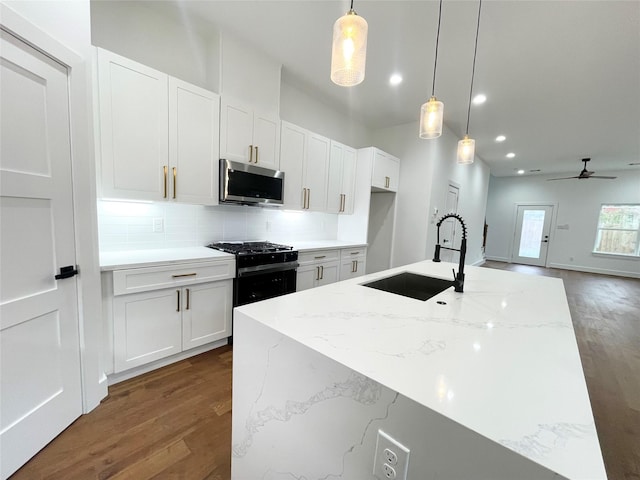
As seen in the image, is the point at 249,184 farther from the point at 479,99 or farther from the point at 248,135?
the point at 479,99

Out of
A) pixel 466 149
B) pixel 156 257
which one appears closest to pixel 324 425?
pixel 156 257

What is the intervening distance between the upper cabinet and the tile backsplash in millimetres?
306

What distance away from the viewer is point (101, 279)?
5.72 ft

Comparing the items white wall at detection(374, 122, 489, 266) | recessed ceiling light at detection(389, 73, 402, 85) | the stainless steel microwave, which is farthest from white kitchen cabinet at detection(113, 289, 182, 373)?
white wall at detection(374, 122, 489, 266)

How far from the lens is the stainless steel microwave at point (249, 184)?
2.47m

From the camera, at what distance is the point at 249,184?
2619 millimetres

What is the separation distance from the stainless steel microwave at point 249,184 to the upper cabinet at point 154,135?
10 centimetres

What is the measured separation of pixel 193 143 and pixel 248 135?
0.56 m

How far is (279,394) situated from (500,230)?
1029cm

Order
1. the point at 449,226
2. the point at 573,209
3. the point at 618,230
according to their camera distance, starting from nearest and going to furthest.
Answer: the point at 449,226
the point at 618,230
the point at 573,209

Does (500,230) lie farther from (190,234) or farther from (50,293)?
(50,293)

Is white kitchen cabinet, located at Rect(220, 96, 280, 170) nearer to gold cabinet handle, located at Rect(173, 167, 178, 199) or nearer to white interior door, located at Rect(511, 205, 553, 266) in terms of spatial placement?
gold cabinet handle, located at Rect(173, 167, 178, 199)

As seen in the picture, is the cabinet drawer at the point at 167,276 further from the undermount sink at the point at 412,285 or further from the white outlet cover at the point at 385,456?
the white outlet cover at the point at 385,456

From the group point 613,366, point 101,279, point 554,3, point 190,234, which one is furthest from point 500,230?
point 101,279
